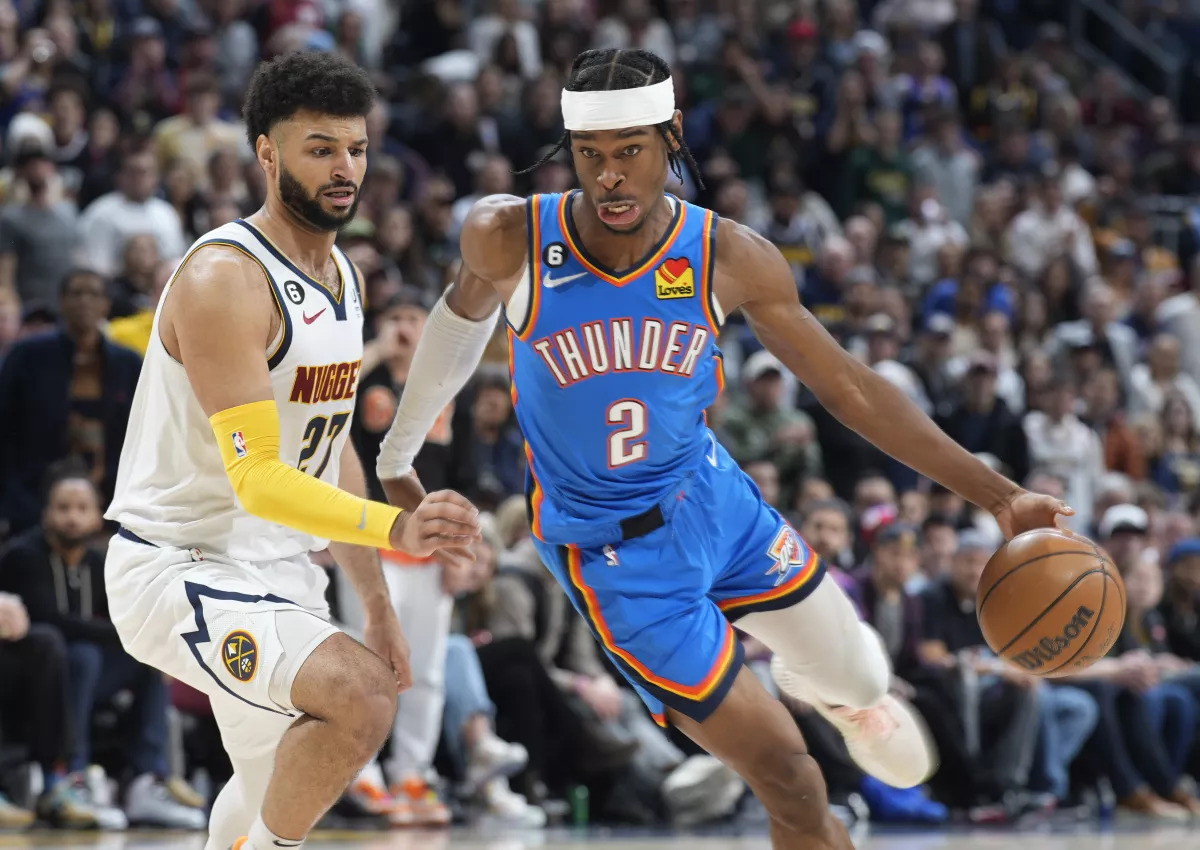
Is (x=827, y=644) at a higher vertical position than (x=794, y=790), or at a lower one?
higher

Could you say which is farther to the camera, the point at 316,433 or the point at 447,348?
the point at 447,348

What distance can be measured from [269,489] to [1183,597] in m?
7.56

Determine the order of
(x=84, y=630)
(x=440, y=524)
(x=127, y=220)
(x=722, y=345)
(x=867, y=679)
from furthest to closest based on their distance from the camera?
(x=722, y=345), (x=127, y=220), (x=84, y=630), (x=867, y=679), (x=440, y=524)

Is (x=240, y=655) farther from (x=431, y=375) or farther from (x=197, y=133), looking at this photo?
(x=197, y=133)

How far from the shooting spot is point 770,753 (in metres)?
4.59

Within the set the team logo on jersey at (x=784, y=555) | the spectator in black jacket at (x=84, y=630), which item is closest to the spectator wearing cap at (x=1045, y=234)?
the spectator in black jacket at (x=84, y=630)

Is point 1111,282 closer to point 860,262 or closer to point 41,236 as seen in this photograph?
point 860,262

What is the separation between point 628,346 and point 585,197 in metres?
0.44

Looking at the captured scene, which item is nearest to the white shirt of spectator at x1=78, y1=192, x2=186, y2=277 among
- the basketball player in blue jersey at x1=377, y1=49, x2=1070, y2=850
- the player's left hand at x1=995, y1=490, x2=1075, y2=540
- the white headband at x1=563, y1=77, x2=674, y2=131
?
the basketball player in blue jersey at x1=377, y1=49, x2=1070, y2=850

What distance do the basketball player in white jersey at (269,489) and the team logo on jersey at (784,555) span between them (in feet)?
3.62

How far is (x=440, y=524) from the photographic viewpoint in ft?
12.5

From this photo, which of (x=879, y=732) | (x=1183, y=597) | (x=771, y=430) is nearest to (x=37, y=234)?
(x=771, y=430)

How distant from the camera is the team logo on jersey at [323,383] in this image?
4410 millimetres

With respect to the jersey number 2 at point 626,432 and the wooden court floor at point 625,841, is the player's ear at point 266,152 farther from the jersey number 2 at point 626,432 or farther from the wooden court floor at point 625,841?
the wooden court floor at point 625,841
